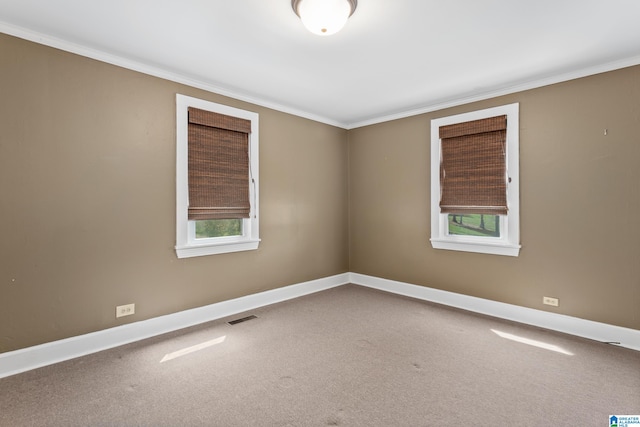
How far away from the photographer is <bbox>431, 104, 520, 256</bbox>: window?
3506 mm

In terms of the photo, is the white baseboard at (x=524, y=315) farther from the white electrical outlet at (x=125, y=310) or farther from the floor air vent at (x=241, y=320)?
the white electrical outlet at (x=125, y=310)

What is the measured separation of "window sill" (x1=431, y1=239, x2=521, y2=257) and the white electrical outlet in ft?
11.3

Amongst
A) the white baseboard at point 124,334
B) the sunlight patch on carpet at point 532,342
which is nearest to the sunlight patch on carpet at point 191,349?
the white baseboard at point 124,334

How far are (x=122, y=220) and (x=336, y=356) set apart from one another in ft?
7.37

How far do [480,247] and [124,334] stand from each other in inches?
151

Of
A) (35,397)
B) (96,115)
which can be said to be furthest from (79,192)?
(35,397)

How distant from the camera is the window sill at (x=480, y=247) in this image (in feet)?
11.5

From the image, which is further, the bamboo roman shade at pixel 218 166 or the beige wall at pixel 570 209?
the bamboo roman shade at pixel 218 166

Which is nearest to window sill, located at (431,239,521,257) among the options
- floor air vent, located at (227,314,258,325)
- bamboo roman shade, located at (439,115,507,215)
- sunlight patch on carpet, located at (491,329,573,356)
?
bamboo roman shade, located at (439,115,507,215)

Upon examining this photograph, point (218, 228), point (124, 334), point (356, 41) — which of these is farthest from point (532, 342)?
point (124, 334)

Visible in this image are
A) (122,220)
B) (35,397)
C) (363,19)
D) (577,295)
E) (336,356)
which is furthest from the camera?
(577,295)

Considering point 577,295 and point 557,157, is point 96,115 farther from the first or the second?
point 577,295

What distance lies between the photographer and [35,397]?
208 centimetres

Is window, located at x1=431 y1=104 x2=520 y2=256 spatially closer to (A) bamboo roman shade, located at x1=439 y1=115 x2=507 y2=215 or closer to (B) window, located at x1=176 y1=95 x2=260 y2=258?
(A) bamboo roman shade, located at x1=439 y1=115 x2=507 y2=215
